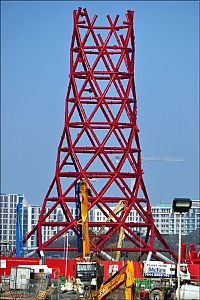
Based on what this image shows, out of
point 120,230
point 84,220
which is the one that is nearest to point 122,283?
point 84,220

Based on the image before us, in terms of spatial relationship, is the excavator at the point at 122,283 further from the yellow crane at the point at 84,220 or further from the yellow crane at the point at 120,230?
the yellow crane at the point at 120,230

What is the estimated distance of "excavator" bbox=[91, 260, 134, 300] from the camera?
1911 inches

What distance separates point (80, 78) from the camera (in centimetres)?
9306

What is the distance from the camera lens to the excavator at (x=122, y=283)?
1911 inches

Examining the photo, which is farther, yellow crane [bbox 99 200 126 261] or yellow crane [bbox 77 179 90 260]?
yellow crane [bbox 99 200 126 261]

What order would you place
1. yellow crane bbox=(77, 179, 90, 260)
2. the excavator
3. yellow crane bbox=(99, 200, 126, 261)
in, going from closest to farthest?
the excavator
yellow crane bbox=(77, 179, 90, 260)
yellow crane bbox=(99, 200, 126, 261)

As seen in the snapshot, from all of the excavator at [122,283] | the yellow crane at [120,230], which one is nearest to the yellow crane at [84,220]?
the yellow crane at [120,230]

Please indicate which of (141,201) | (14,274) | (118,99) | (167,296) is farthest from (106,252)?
(167,296)

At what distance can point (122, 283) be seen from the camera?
5012cm

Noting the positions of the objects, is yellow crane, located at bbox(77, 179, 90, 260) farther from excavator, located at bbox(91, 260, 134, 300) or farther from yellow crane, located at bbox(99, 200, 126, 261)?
excavator, located at bbox(91, 260, 134, 300)

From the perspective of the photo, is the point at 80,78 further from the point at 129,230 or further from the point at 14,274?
the point at 14,274

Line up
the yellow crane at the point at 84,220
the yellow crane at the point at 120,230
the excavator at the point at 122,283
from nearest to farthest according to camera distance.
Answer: the excavator at the point at 122,283
the yellow crane at the point at 84,220
the yellow crane at the point at 120,230

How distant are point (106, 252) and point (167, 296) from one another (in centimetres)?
4802

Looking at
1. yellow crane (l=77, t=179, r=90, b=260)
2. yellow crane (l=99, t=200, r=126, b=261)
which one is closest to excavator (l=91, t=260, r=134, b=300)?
yellow crane (l=77, t=179, r=90, b=260)
